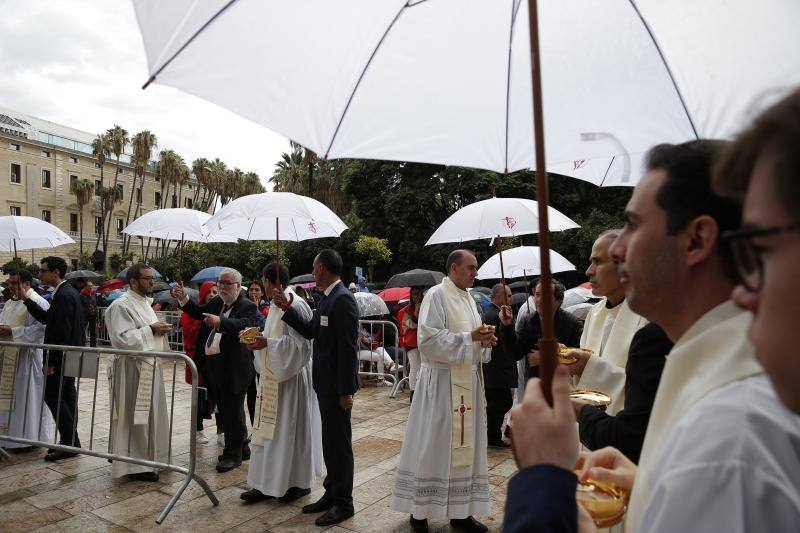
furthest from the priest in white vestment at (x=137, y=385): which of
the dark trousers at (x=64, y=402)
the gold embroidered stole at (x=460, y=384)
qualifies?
the gold embroidered stole at (x=460, y=384)

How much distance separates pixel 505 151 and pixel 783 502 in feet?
7.14

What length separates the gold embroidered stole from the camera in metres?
4.39

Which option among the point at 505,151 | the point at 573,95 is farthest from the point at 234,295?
the point at 573,95

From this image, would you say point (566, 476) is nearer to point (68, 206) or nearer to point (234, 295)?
point (234, 295)

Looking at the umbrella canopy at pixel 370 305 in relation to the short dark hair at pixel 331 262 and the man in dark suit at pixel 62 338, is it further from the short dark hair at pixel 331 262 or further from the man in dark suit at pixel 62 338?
the short dark hair at pixel 331 262

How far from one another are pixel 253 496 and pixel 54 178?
59197 millimetres

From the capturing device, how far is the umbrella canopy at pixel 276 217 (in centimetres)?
565

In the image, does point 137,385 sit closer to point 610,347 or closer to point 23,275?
point 23,275

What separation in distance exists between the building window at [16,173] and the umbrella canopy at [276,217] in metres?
54.2

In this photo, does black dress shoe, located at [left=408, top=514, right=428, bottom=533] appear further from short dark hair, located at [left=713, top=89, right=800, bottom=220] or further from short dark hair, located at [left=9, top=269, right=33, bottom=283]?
short dark hair, located at [left=9, top=269, right=33, bottom=283]

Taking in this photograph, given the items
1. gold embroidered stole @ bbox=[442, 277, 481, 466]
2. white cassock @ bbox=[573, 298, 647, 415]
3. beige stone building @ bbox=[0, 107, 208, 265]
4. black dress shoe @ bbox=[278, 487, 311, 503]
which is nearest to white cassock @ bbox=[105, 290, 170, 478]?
black dress shoe @ bbox=[278, 487, 311, 503]

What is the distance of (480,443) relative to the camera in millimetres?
4500

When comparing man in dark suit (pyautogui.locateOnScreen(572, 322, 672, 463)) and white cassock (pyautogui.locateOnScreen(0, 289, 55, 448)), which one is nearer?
man in dark suit (pyautogui.locateOnScreen(572, 322, 672, 463))

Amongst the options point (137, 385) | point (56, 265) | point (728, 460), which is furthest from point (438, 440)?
point (56, 265)
